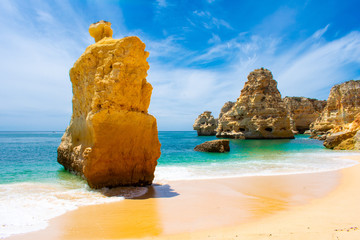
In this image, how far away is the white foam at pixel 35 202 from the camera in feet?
14.2

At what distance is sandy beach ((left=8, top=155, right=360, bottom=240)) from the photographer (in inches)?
150

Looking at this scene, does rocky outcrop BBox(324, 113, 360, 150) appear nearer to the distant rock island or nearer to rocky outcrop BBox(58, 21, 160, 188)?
rocky outcrop BBox(58, 21, 160, 188)

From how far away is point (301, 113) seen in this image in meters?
72.9

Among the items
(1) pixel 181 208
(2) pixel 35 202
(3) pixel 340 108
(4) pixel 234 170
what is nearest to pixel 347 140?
(4) pixel 234 170

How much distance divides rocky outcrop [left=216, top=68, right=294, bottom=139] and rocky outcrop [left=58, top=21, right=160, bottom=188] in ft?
145

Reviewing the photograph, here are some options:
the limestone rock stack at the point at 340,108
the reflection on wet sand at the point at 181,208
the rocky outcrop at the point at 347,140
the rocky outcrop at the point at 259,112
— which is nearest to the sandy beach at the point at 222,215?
the reflection on wet sand at the point at 181,208

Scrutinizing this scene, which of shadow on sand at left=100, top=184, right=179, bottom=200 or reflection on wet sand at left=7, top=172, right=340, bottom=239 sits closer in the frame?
reflection on wet sand at left=7, top=172, right=340, bottom=239

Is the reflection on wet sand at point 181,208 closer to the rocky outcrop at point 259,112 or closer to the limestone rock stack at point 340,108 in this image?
the limestone rock stack at point 340,108

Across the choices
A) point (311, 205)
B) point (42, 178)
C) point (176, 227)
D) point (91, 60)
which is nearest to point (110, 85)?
point (91, 60)

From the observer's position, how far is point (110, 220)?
4.57m

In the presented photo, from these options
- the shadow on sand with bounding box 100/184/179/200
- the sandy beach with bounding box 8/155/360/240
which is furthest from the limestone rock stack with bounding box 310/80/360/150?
the shadow on sand with bounding box 100/184/179/200

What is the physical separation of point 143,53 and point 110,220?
5.27 m

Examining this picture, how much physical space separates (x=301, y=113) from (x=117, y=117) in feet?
255

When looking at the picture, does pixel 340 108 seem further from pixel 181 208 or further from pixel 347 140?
pixel 181 208
